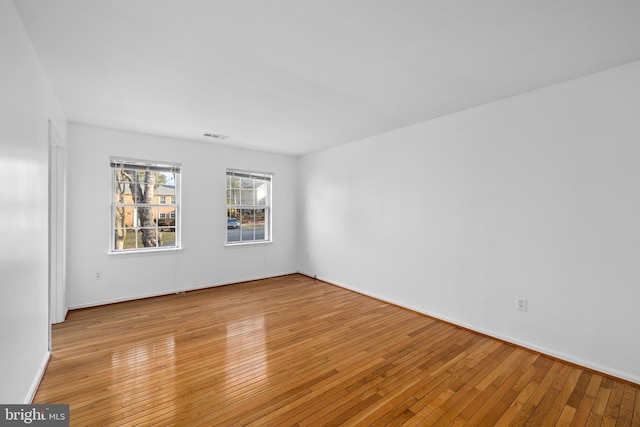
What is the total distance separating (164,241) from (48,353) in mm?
2225

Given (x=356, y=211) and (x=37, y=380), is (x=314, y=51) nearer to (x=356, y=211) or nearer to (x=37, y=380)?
(x=356, y=211)

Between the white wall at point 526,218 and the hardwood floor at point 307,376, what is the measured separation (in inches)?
12.7

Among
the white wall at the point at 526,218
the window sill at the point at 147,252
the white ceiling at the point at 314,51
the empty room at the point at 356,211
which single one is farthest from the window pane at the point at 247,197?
the white wall at the point at 526,218

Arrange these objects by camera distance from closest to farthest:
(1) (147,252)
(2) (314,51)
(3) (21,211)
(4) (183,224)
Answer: (3) (21,211)
(2) (314,51)
(1) (147,252)
(4) (183,224)

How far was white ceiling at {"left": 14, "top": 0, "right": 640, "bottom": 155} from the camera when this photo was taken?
5.74 ft

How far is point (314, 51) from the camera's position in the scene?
219 centimetres

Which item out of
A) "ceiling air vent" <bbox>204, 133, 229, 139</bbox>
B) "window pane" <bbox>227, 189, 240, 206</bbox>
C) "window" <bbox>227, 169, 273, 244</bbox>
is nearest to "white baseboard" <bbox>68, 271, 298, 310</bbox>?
"window" <bbox>227, 169, 273, 244</bbox>

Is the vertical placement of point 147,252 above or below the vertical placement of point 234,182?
below

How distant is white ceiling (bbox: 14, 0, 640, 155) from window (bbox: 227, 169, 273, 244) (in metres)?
2.04

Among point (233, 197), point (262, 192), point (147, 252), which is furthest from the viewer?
point (262, 192)

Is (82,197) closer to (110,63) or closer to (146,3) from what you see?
(110,63)

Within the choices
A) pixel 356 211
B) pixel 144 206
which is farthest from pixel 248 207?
pixel 356 211

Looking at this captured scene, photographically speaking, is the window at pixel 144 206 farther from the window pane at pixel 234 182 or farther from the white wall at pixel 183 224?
the window pane at pixel 234 182

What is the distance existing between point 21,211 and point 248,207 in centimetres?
380
